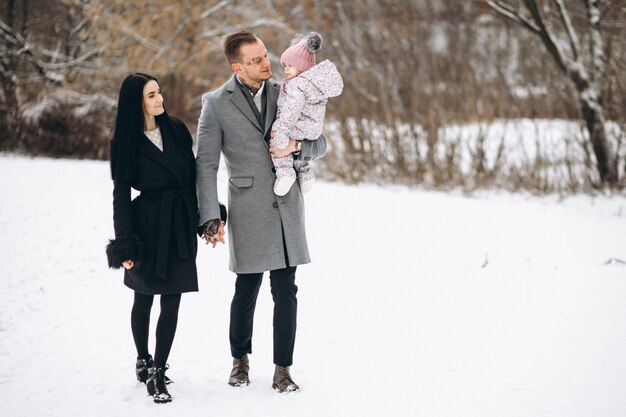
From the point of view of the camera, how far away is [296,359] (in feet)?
14.0

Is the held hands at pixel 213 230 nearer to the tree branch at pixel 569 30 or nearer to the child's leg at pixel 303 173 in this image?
the child's leg at pixel 303 173

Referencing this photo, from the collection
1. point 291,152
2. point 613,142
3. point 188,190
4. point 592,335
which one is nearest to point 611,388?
point 592,335

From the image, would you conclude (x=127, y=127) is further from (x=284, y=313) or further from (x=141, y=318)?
(x=284, y=313)

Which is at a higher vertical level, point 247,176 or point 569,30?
point 569,30

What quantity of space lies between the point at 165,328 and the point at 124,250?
488mm

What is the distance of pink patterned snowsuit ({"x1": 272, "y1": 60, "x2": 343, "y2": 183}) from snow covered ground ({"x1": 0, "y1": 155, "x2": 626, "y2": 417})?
53.1 inches

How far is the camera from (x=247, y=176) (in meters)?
3.58

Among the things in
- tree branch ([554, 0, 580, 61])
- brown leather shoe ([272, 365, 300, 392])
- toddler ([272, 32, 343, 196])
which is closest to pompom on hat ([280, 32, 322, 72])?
toddler ([272, 32, 343, 196])

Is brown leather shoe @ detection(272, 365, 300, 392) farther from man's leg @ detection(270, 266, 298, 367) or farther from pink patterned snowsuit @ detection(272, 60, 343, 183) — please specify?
pink patterned snowsuit @ detection(272, 60, 343, 183)

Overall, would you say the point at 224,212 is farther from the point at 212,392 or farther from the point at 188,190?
the point at 212,392

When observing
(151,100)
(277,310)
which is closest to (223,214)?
(277,310)

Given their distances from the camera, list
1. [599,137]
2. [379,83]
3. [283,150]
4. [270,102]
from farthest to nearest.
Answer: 1. [379,83]
2. [599,137]
3. [270,102]
4. [283,150]

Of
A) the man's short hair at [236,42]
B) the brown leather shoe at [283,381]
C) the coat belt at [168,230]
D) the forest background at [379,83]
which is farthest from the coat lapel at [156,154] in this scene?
the forest background at [379,83]

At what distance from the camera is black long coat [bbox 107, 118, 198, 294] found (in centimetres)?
346
